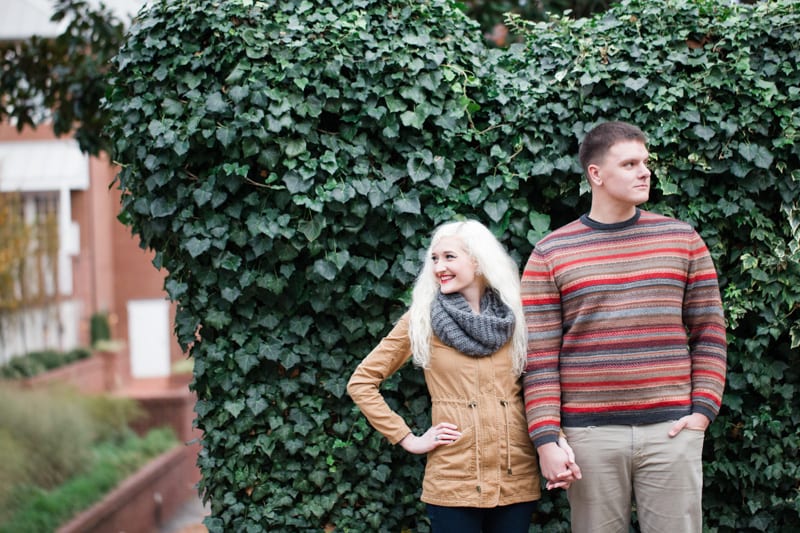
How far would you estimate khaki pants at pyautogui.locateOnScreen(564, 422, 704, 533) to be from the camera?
9.07 ft

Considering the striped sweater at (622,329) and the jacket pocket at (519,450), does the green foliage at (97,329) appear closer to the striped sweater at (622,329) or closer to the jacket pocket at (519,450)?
the jacket pocket at (519,450)

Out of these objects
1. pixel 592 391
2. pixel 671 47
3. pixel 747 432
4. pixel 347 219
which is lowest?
pixel 747 432

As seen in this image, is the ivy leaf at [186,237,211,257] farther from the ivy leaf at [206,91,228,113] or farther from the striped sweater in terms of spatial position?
the striped sweater

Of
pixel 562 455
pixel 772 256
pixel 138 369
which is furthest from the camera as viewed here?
pixel 138 369

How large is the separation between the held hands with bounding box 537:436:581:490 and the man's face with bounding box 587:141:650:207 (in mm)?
918

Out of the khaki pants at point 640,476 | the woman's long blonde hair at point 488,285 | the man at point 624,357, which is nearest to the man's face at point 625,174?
the man at point 624,357

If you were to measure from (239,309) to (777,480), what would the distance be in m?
2.64

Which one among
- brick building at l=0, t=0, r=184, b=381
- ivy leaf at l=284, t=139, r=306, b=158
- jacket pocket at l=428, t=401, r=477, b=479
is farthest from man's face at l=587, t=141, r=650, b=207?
brick building at l=0, t=0, r=184, b=381

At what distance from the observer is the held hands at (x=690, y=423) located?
9.03 ft

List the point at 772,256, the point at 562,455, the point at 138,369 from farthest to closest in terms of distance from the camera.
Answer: the point at 138,369, the point at 772,256, the point at 562,455

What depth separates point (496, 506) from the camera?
289 centimetres

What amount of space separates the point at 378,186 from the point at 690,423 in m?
1.67

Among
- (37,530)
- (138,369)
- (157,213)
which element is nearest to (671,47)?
(157,213)

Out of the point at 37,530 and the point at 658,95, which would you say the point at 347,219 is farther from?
the point at 37,530
